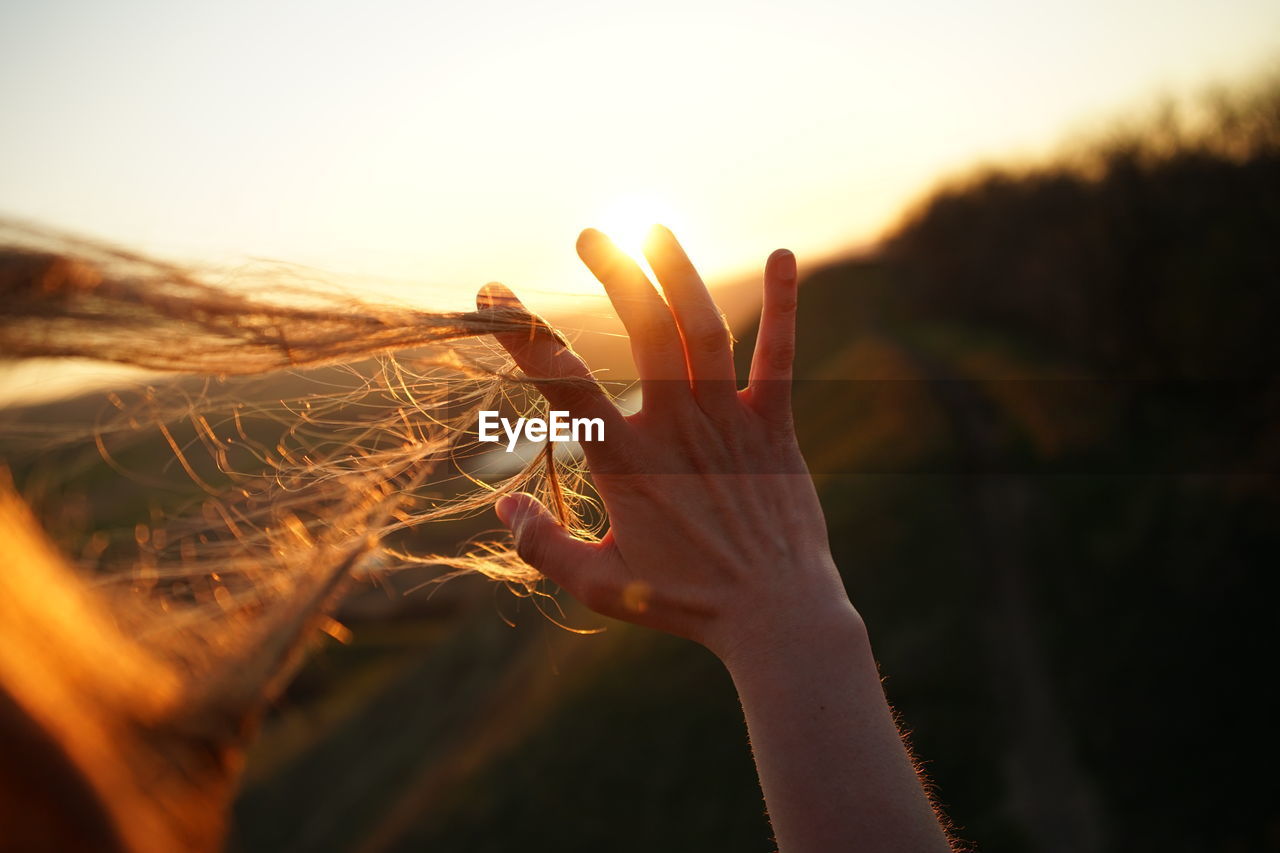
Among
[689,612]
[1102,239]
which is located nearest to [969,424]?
[1102,239]

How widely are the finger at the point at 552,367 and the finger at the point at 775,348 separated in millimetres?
335

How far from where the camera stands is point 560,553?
5.70 feet

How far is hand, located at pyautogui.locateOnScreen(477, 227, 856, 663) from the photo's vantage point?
1.54m

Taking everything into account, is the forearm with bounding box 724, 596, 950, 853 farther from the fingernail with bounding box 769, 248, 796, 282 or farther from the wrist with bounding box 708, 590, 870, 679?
the fingernail with bounding box 769, 248, 796, 282

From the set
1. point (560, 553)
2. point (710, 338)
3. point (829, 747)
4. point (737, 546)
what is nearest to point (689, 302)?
point (710, 338)

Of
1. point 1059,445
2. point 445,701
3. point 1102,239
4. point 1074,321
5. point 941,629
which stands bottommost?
point 445,701

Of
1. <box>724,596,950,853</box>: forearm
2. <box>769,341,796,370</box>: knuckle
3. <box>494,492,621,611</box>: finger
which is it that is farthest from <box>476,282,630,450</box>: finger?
<box>724,596,950,853</box>: forearm

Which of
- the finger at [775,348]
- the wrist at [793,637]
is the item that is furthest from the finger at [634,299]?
the wrist at [793,637]

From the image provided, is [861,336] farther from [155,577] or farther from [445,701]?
[155,577]

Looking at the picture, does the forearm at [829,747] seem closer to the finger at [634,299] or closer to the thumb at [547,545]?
the thumb at [547,545]

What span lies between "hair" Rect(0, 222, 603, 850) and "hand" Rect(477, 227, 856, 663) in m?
0.21

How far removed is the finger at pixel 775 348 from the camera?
5.47 ft

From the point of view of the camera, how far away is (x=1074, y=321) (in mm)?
20266

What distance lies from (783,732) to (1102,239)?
21150 millimetres
